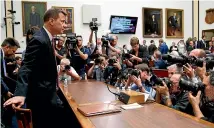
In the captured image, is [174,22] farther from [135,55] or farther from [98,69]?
[98,69]

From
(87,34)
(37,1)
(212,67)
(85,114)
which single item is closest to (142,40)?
(87,34)

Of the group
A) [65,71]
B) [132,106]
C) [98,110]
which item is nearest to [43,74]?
[98,110]

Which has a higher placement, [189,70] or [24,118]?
[189,70]

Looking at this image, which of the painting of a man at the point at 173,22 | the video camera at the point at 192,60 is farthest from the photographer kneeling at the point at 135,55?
the painting of a man at the point at 173,22

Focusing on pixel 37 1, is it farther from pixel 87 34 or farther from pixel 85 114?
pixel 85 114

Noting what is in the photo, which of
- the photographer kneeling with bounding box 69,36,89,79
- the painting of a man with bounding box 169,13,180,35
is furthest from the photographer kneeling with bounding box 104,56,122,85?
the painting of a man with bounding box 169,13,180,35

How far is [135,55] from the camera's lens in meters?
4.31

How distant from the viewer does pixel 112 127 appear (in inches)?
56.0

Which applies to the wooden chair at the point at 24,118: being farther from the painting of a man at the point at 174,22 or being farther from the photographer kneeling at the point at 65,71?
the painting of a man at the point at 174,22

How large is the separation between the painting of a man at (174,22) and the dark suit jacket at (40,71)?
28.5ft

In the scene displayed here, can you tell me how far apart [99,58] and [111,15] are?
18.7ft

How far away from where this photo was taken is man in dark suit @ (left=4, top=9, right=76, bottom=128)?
6.51 ft

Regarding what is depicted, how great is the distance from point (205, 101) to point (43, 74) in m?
1.30

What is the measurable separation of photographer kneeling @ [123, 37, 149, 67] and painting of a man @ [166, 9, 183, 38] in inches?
245
